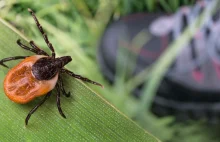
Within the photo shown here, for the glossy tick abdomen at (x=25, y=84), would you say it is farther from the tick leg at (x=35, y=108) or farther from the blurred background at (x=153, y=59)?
the blurred background at (x=153, y=59)

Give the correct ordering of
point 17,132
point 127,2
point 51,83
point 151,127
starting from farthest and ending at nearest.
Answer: point 127,2 → point 151,127 → point 51,83 → point 17,132

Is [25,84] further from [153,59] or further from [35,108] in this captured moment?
[153,59]

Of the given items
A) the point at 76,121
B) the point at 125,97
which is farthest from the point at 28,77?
the point at 125,97

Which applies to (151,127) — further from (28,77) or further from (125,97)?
(28,77)

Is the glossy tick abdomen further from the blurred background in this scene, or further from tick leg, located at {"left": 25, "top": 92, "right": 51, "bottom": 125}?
the blurred background

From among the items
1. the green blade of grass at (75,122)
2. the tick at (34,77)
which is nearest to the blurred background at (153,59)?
the tick at (34,77)

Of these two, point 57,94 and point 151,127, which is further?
point 151,127
